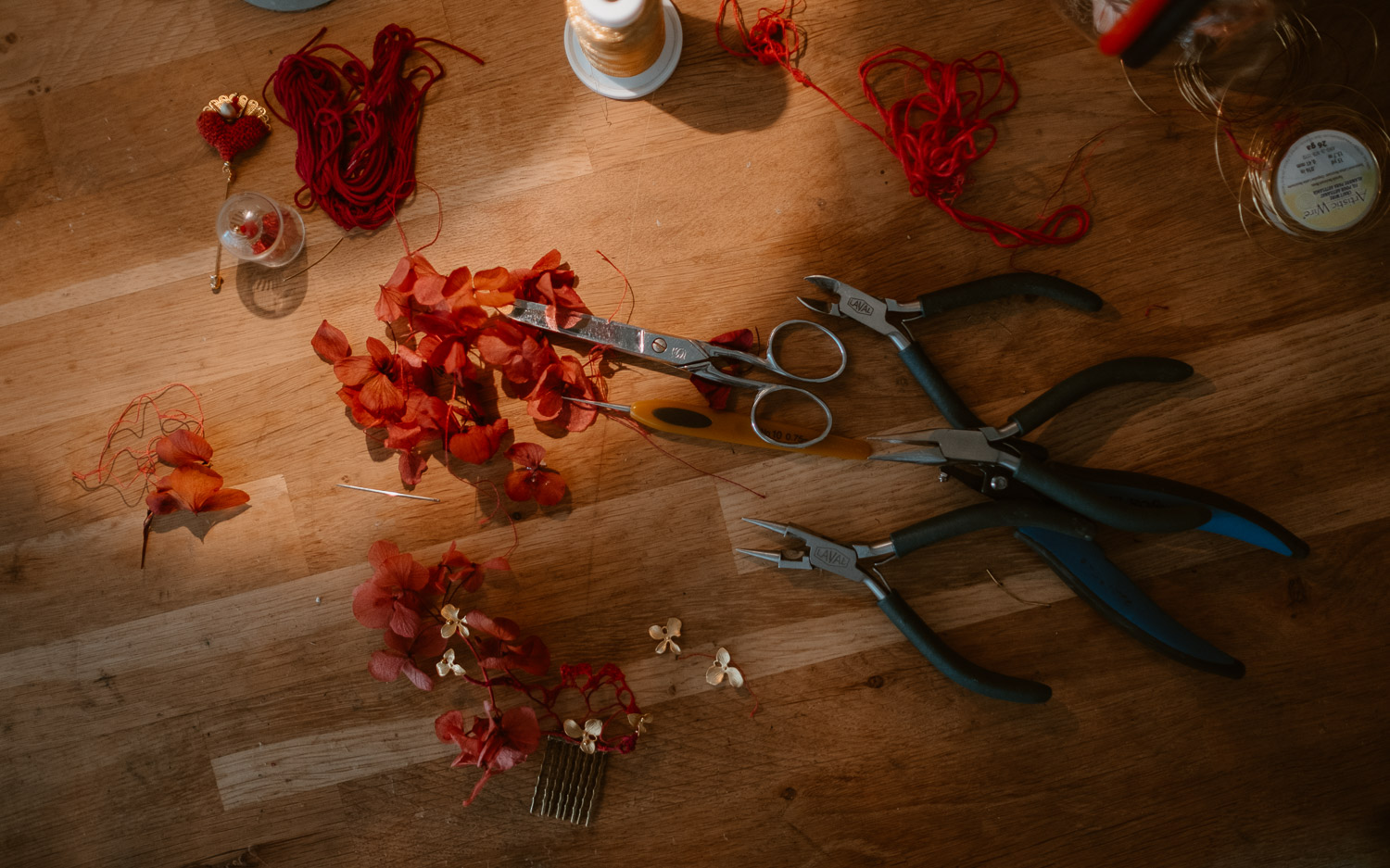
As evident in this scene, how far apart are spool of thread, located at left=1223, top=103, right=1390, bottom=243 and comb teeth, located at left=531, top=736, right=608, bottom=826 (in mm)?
1477

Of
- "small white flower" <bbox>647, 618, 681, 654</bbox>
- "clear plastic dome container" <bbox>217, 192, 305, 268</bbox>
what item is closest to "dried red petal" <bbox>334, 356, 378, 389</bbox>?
"clear plastic dome container" <bbox>217, 192, 305, 268</bbox>

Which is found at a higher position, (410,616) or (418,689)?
(410,616)

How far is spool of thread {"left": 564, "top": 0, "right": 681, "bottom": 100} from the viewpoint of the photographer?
1.13m

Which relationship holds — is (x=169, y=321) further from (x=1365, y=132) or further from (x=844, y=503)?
(x=1365, y=132)

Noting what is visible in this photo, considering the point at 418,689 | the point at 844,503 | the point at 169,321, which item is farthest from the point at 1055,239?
the point at 169,321

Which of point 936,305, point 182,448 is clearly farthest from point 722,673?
point 182,448

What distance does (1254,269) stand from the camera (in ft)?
4.39

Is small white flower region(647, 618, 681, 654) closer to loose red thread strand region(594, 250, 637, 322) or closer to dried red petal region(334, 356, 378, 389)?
loose red thread strand region(594, 250, 637, 322)

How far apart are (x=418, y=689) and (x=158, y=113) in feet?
3.76

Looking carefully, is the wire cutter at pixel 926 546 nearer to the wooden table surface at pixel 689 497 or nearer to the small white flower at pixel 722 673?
the wooden table surface at pixel 689 497

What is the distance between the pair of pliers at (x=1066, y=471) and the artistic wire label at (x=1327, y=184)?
0.35 metres

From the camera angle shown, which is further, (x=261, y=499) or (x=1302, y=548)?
(x=261, y=499)

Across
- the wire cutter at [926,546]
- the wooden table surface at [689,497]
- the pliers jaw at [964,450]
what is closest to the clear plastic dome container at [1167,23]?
the wooden table surface at [689,497]

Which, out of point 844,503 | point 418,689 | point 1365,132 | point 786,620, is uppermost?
point 1365,132
